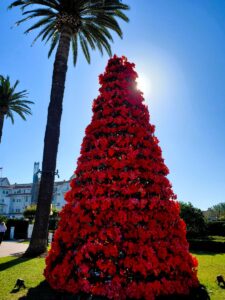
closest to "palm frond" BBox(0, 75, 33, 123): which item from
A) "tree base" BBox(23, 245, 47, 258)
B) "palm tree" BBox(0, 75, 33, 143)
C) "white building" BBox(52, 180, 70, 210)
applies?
"palm tree" BBox(0, 75, 33, 143)

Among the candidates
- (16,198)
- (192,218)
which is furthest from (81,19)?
(16,198)

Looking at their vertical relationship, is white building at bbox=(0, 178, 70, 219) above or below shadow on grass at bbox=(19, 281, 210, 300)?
above

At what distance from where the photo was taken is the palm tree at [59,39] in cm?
1345

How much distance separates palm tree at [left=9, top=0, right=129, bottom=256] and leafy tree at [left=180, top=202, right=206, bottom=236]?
62.6 ft

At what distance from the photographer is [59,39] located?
16.2 meters

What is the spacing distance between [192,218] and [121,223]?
2664 cm

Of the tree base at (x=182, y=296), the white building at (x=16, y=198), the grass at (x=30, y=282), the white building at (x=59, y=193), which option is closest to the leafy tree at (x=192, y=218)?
the grass at (x=30, y=282)

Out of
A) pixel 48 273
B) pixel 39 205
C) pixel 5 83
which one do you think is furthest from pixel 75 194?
pixel 5 83

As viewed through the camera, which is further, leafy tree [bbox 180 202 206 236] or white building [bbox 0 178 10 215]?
white building [bbox 0 178 10 215]

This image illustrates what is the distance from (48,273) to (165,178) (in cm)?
341

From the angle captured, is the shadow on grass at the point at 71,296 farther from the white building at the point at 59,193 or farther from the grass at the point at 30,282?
the white building at the point at 59,193

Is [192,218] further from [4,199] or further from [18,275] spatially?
[4,199]

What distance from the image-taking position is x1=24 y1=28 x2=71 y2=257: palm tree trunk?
13.2 metres

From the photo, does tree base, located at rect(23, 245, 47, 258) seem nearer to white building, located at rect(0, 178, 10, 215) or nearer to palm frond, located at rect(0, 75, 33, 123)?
palm frond, located at rect(0, 75, 33, 123)
